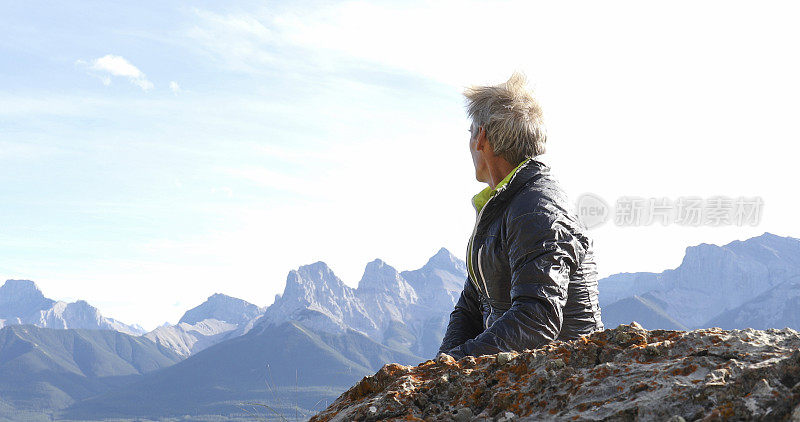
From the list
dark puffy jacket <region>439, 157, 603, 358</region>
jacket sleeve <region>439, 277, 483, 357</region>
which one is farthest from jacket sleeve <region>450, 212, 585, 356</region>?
jacket sleeve <region>439, 277, 483, 357</region>

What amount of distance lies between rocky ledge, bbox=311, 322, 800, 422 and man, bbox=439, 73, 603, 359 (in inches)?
12.6

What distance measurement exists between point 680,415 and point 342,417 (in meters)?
1.50

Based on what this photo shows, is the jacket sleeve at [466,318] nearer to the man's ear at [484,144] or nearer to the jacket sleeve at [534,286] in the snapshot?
the man's ear at [484,144]

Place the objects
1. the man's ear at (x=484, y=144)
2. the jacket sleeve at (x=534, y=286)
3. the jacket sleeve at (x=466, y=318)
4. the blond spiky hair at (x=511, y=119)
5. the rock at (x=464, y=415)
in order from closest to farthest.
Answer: the rock at (x=464, y=415) → the jacket sleeve at (x=534, y=286) → the blond spiky hair at (x=511, y=119) → the man's ear at (x=484, y=144) → the jacket sleeve at (x=466, y=318)

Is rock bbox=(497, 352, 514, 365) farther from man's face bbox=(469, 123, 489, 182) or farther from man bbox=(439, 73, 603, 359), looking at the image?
man's face bbox=(469, 123, 489, 182)

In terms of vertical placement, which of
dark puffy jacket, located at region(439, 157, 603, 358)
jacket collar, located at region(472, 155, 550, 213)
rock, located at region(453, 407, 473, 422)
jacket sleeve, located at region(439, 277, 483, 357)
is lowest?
rock, located at region(453, 407, 473, 422)

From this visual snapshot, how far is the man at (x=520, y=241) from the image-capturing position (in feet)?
11.1

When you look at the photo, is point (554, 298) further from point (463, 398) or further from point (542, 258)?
point (463, 398)

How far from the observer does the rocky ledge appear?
2.28m

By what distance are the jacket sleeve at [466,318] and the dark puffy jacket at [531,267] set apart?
2.25ft

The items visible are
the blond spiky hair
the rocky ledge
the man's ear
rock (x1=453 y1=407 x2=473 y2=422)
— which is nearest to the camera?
the rocky ledge

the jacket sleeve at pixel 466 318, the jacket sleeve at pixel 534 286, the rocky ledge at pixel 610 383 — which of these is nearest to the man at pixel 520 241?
the jacket sleeve at pixel 534 286

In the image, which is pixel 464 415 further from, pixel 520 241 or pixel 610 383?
pixel 520 241

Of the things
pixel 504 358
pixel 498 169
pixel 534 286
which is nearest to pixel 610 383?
pixel 504 358
